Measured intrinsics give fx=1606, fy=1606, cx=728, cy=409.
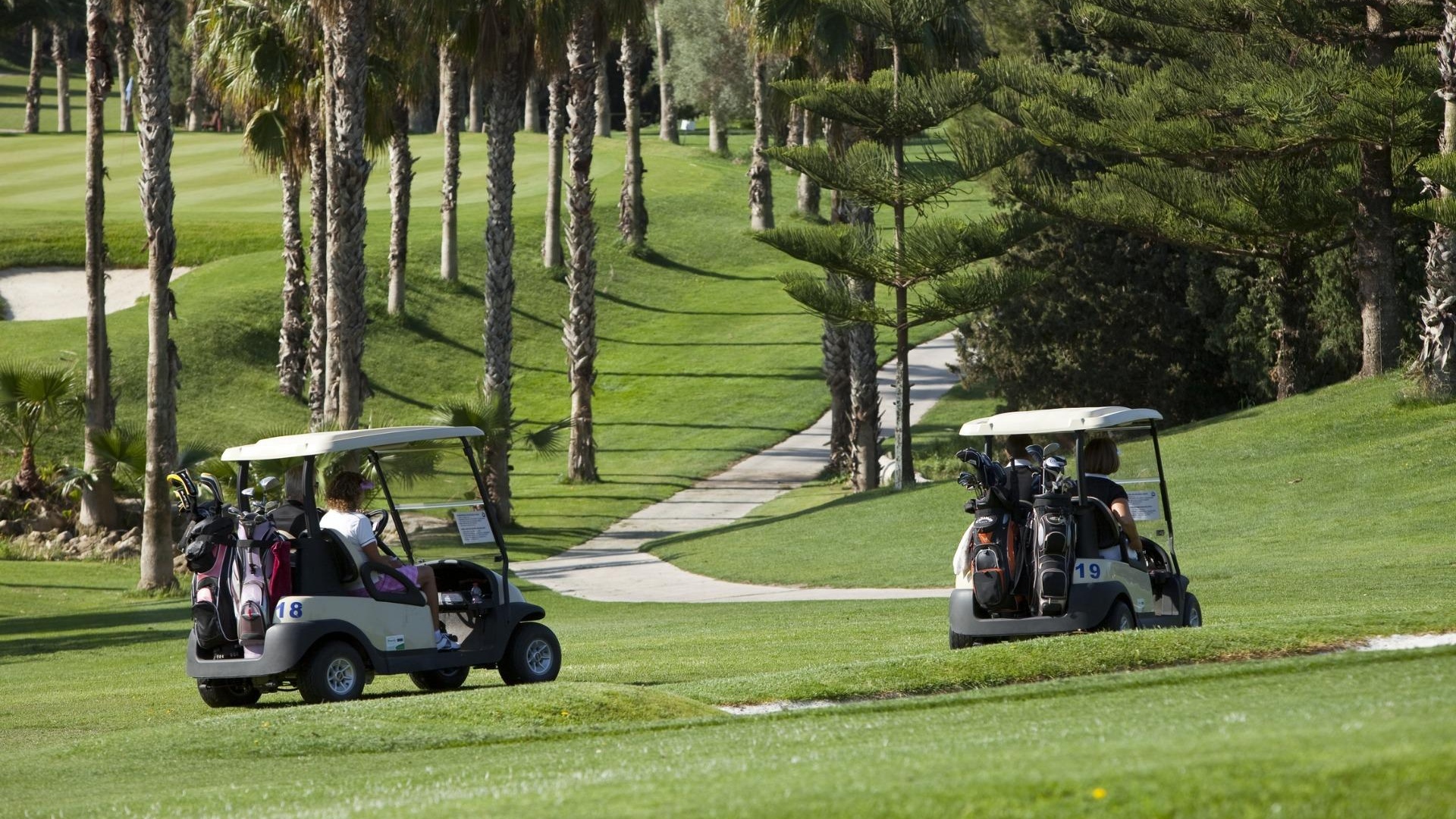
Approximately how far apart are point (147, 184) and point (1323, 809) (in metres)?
17.7

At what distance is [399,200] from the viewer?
3672cm

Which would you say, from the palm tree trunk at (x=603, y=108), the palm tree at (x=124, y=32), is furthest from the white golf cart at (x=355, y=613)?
the palm tree trunk at (x=603, y=108)

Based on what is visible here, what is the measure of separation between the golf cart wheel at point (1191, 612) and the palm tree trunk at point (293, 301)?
919 inches

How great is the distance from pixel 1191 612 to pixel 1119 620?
987 mm

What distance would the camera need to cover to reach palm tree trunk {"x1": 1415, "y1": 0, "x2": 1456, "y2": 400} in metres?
23.3

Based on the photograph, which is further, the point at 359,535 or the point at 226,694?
the point at 226,694

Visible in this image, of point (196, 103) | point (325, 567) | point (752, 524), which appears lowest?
point (752, 524)

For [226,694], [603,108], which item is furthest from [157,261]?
[603,108]

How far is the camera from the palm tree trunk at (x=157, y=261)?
62.4ft

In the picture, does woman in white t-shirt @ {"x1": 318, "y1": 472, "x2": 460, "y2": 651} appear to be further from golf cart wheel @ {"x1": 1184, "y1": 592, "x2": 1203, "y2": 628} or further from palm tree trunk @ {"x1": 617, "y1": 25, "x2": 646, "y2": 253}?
palm tree trunk @ {"x1": 617, "y1": 25, "x2": 646, "y2": 253}

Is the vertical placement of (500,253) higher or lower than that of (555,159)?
lower

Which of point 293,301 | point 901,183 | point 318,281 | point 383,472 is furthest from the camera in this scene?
point 293,301

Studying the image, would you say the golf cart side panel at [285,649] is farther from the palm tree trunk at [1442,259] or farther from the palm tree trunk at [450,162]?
the palm tree trunk at [450,162]

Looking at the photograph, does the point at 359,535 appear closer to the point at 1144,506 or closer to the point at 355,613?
the point at 355,613
